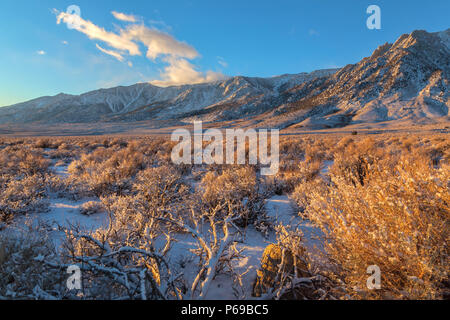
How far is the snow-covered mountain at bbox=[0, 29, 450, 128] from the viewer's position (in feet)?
178

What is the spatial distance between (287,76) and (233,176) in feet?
570

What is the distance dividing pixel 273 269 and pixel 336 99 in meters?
81.3

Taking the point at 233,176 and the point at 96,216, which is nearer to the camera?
the point at 96,216

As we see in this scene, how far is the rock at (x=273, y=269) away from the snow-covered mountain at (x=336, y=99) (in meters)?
52.6

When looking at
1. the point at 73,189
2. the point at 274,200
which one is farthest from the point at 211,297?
the point at 73,189

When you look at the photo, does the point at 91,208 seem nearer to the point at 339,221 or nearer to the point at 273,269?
the point at 273,269

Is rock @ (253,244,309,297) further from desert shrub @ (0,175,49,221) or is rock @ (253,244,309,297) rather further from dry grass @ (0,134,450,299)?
desert shrub @ (0,175,49,221)

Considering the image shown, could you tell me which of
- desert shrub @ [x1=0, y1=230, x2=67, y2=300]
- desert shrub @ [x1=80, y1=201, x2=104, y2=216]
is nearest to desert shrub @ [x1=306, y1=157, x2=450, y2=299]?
desert shrub @ [x1=0, y1=230, x2=67, y2=300]

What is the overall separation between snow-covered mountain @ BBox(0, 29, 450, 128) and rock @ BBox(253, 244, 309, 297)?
5261 cm

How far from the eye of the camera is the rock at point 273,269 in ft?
6.11

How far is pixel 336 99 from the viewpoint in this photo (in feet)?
228

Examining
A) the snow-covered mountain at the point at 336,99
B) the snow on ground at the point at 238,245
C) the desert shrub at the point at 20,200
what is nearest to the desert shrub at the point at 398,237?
the snow on ground at the point at 238,245
